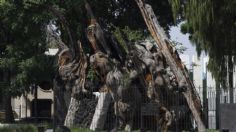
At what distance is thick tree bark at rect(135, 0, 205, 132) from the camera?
27816 millimetres

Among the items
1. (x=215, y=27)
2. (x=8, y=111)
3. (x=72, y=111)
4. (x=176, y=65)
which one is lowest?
(x=8, y=111)

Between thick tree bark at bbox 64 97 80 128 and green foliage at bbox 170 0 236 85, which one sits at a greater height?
green foliage at bbox 170 0 236 85

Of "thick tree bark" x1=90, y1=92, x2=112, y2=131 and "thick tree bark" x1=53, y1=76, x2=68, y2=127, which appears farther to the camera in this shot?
"thick tree bark" x1=53, y1=76, x2=68, y2=127

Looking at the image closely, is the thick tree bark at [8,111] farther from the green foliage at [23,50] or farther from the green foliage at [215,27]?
the green foliage at [215,27]

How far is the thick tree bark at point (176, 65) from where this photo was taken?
1095 inches

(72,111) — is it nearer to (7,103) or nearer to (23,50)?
(23,50)

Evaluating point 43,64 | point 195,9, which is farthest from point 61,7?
point 195,9

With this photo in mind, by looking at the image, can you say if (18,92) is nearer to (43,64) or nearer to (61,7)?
(43,64)

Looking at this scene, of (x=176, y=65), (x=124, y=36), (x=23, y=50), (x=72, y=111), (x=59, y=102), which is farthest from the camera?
(x=23, y=50)

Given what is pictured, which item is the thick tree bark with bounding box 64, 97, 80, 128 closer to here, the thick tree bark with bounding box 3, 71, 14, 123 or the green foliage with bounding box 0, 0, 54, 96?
the green foliage with bounding box 0, 0, 54, 96

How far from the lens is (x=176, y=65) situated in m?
28.5

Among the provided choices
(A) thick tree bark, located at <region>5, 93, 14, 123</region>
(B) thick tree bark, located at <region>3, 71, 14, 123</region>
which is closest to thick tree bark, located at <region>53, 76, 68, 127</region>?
(B) thick tree bark, located at <region>3, 71, 14, 123</region>

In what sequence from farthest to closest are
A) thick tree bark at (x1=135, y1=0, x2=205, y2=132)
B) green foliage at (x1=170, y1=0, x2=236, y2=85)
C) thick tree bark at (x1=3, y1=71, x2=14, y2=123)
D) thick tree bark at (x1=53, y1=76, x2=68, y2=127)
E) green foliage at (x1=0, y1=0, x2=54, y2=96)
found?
thick tree bark at (x1=3, y1=71, x2=14, y2=123) < green foliage at (x1=0, y1=0, x2=54, y2=96) < thick tree bark at (x1=53, y1=76, x2=68, y2=127) < thick tree bark at (x1=135, y1=0, x2=205, y2=132) < green foliage at (x1=170, y1=0, x2=236, y2=85)

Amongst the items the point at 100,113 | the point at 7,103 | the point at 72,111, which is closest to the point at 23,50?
the point at 7,103
